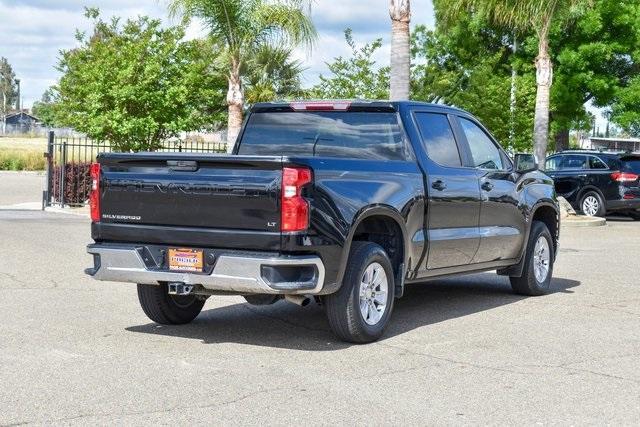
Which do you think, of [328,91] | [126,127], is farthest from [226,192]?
[328,91]

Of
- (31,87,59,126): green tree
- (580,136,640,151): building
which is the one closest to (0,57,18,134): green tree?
(31,87,59,126): green tree

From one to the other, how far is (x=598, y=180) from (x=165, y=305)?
19559 millimetres

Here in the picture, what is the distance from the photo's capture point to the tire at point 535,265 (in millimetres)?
11656

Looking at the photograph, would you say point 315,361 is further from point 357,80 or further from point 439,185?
point 357,80

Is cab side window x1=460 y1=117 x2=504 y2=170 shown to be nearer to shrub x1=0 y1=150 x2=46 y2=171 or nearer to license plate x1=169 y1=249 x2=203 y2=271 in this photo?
license plate x1=169 y1=249 x2=203 y2=271

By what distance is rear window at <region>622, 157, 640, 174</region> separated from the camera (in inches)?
1053

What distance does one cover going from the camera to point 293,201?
7906 mm

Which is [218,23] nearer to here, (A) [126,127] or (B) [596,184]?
(A) [126,127]

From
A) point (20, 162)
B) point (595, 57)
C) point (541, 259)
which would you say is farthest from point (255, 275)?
point (20, 162)

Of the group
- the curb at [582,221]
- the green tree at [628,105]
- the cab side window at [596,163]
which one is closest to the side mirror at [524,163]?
the curb at [582,221]

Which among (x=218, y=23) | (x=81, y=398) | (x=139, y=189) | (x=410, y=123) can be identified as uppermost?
(x=218, y=23)

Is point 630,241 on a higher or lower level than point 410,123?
lower

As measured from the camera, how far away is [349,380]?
7301 mm

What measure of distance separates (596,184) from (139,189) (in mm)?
20270
